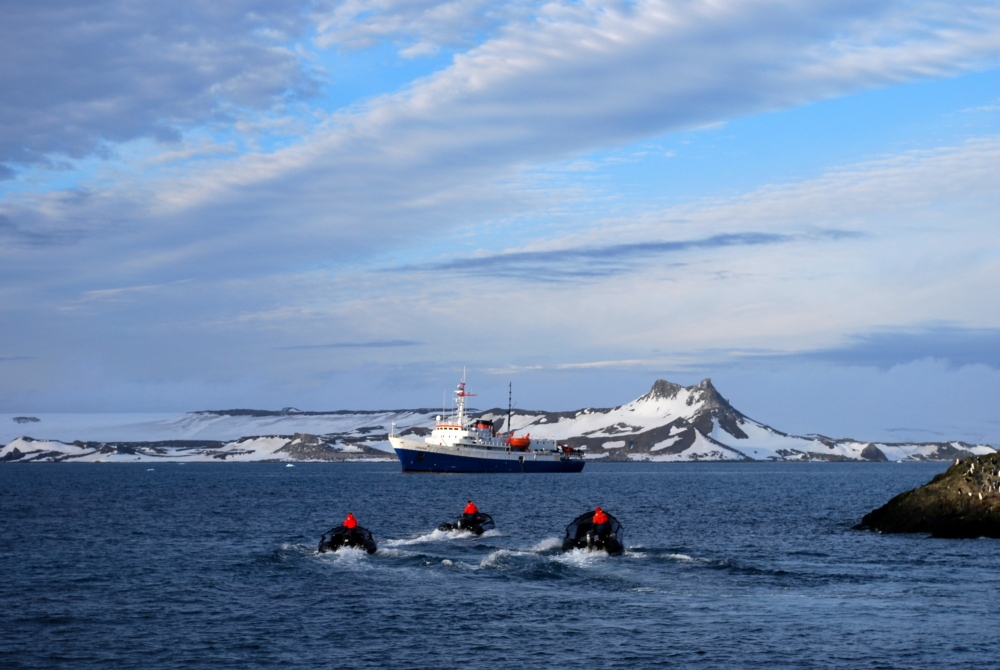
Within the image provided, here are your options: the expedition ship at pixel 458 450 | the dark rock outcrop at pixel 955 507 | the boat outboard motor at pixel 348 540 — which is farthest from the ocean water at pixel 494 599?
the expedition ship at pixel 458 450

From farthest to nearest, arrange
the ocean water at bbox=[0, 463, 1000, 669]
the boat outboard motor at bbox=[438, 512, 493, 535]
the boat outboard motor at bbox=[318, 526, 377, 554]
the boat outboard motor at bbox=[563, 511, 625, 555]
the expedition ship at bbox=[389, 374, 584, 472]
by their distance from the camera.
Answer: the expedition ship at bbox=[389, 374, 584, 472]
the boat outboard motor at bbox=[438, 512, 493, 535]
the boat outboard motor at bbox=[318, 526, 377, 554]
the boat outboard motor at bbox=[563, 511, 625, 555]
the ocean water at bbox=[0, 463, 1000, 669]

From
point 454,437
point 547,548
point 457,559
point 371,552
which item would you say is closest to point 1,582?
point 371,552

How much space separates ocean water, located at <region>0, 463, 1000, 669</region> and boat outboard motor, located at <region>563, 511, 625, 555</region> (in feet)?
3.74

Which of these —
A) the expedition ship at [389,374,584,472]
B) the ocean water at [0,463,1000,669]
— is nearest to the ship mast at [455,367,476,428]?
the expedition ship at [389,374,584,472]

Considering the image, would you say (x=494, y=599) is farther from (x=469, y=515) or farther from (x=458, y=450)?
(x=458, y=450)

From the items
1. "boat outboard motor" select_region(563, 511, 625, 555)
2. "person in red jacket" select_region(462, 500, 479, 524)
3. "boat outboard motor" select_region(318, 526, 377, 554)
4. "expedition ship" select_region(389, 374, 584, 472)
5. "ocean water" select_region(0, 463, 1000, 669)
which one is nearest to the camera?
"ocean water" select_region(0, 463, 1000, 669)

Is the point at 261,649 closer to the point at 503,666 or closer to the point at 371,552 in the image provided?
the point at 503,666

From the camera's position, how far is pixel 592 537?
4991cm

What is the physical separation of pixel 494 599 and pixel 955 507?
35.0 metres

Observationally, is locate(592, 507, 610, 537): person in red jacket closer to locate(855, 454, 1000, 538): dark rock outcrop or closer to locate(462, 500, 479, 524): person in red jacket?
locate(462, 500, 479, 524): person in red jacket

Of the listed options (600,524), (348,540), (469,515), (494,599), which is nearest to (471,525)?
A: (469,515)

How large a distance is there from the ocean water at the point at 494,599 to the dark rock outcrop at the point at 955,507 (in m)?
2.72

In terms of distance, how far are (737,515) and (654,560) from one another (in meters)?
35.3

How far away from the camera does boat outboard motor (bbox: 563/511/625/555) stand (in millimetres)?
49781
